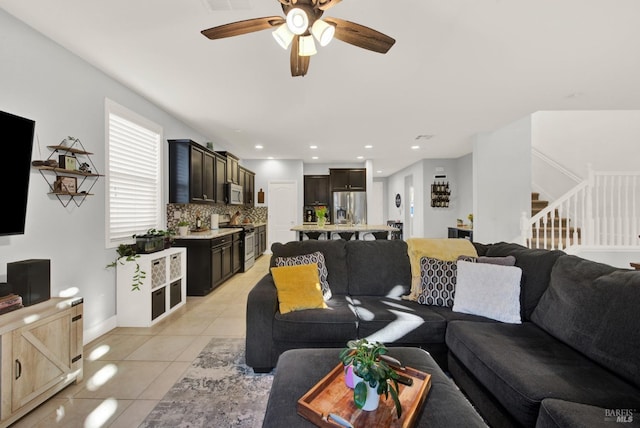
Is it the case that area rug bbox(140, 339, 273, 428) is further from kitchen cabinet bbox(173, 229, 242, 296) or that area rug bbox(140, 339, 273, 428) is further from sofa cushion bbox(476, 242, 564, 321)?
sofa cushion bbox(476, 242, 564, 321)

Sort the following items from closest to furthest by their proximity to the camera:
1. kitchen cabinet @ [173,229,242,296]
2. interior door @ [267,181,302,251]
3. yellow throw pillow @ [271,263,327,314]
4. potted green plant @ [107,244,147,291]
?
1. yellow throw pillow @ [271,263,327,314]
2. potted green plant @ [107,244,147,291]
3. kitchen cabinet @ [173,229,242,296]
4. interior door @ [267,181,302,251]

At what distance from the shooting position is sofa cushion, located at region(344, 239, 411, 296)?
2.72 meters

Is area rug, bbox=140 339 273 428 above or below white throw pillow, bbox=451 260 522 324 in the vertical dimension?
below

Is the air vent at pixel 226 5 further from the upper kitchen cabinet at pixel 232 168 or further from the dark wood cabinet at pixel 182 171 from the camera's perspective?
the upper kitchen cabinet at pixel 232 168

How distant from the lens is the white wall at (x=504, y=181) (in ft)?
16.6

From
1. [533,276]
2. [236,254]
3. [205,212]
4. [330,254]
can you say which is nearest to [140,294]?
[330,254]

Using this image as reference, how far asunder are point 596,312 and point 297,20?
7.64 feet

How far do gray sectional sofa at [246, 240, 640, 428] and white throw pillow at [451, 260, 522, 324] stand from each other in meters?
0.08

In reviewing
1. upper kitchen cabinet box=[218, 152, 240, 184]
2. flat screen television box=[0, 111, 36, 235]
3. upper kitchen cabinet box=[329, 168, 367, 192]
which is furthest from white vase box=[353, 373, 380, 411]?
upper kitchen cabinet box=[329, 168, 367, 192]

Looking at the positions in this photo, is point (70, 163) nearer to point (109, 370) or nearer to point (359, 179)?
point (109, 370)

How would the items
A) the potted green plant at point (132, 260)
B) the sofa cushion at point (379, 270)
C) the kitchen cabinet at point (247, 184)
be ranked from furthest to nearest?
1. the kitchen cabinet at point (247, 184)
2. the potted green plant at point (132, 260)
3. the sofa cushion at point (379, 270)

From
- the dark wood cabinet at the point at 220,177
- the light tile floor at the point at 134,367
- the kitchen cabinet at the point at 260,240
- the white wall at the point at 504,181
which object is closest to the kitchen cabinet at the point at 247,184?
the kitchen cabinet at the point at 260,240

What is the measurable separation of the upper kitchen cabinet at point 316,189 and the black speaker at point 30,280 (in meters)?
6.51

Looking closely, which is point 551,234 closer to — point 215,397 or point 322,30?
point 322,30
